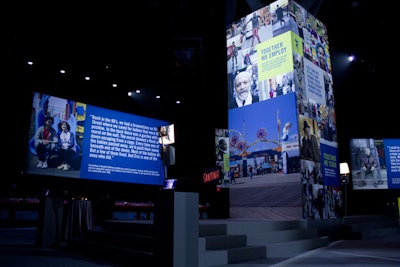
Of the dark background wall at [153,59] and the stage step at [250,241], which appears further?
the dark background wall at [153,59]

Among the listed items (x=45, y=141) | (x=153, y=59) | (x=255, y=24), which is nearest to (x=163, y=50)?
(x=153, y=59)

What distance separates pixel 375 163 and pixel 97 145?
11.6 metres

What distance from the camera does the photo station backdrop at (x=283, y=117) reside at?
263 inches

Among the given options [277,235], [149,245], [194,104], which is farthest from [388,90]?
[149,245]

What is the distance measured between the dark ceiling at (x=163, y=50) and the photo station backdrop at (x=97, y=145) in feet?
2.96

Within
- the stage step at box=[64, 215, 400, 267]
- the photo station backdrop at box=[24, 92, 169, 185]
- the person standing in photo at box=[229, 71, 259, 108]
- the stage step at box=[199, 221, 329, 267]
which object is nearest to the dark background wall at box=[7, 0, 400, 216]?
the photo station backdrop at box=[24, 92, 169, 185]

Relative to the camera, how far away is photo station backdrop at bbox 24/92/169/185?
29.5 feet

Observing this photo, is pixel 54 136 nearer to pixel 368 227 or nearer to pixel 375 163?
pixel 368 227

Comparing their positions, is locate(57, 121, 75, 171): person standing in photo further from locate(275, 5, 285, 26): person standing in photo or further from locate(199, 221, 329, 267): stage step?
locate(275, 5, 285, 26): person standing in photo

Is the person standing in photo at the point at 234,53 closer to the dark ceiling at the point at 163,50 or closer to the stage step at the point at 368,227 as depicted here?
the dark ceiling at the point at 163,50

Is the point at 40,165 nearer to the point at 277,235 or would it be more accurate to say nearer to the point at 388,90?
the point at 277,235

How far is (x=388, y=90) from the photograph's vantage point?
12.7 meters

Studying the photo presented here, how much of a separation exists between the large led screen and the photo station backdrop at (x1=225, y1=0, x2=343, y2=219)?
6.93 meters

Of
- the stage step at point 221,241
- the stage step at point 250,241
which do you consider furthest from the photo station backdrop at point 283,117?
the stage step at point 221,241
